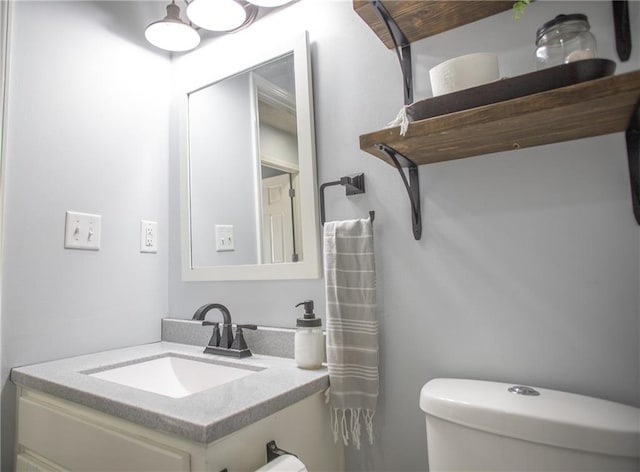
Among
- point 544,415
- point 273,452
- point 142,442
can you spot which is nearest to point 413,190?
point 544,415

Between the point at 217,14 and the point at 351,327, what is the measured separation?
1064 millimetres

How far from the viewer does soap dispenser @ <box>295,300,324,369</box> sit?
0.96 meters

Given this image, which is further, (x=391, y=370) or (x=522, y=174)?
(x=391, y=370)

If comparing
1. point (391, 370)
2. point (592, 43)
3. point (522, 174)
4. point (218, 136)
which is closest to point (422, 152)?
point (522, 174)

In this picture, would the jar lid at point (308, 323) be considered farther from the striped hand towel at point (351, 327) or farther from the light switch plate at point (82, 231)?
the light switch plate at point (82, 231)

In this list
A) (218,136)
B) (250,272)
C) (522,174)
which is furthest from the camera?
(218,136)

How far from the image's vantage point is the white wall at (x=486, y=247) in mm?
737

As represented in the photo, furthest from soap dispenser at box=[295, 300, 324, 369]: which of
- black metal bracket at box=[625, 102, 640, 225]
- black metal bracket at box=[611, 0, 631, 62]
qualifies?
black metal bracket at box=[611, 0, 631, 62]

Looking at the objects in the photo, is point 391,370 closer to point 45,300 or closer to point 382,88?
point 382,88

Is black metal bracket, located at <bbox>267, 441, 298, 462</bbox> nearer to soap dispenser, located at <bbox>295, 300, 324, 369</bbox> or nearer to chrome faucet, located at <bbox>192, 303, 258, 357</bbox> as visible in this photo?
soap dispenser, located at <bbox>295, 300, 324, 369</bbox>

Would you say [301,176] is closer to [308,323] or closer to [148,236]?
[308,323]

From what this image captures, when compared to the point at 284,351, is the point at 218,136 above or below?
above

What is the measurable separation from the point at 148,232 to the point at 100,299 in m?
0.30

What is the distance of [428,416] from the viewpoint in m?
0.76
